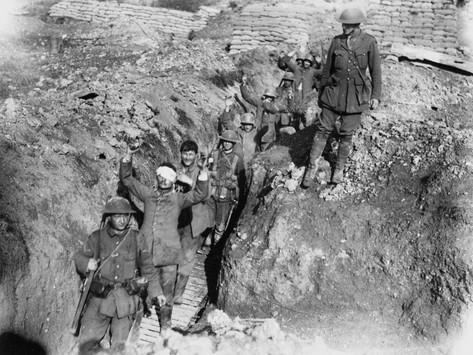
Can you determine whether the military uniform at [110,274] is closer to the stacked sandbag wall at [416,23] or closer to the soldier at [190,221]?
the soldier at [190,221]

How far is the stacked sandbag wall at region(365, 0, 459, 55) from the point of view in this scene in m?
12.4

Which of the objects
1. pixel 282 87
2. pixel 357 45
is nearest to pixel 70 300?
pixel 357 45

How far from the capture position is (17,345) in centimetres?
456

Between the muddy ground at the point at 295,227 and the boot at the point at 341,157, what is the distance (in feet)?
0.54

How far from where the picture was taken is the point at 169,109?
356 inches

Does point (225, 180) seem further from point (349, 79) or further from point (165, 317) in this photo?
point (349, 79)

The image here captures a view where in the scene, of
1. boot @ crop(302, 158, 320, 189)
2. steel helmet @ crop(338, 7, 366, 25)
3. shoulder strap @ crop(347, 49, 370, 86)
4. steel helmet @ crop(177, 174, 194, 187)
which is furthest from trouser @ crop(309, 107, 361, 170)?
steel helmet @ crop(177, 174, 194, 187)

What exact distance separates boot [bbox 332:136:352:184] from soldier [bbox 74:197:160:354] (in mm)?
2466

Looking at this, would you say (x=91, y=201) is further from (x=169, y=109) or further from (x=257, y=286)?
(x=169, y=109)

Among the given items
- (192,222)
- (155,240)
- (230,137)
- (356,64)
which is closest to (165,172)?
(155,240)

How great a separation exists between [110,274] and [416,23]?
11.4m

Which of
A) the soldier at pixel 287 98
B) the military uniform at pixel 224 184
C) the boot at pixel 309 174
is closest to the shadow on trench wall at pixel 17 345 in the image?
the military uniform at pixel 224 184

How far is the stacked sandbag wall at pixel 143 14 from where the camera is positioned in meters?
15.2

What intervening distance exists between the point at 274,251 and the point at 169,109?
4.24 metres
